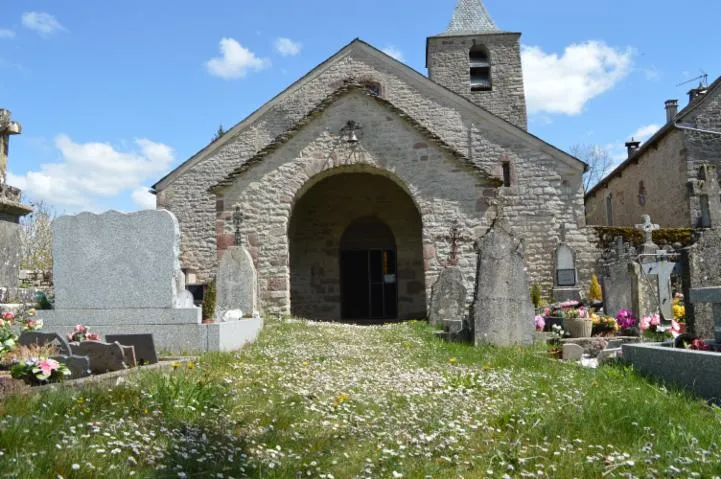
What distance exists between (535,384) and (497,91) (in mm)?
19919

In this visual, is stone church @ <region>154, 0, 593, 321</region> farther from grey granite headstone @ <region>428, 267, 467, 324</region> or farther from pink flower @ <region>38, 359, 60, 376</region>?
pink flower @ <region>38, 359, 60, 376</region>

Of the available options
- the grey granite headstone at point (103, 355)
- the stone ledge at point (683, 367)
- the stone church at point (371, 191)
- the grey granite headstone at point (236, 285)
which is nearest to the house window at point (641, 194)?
the stone church at point (371, 191)

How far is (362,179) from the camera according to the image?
18031mm

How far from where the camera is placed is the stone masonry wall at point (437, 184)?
15847 millimetres

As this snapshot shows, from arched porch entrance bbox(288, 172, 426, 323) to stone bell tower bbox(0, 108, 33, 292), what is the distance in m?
9.16

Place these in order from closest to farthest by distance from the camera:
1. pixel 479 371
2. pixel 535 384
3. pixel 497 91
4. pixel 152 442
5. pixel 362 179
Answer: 1. pixel 152 442
2. pixel 535 384
3. pixel 479 371
4. pixel 362 179
5. pixel 497 91

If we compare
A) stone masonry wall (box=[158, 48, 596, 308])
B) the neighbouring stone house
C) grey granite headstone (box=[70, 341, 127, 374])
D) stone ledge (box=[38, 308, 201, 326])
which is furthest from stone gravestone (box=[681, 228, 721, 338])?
the neighbouring stone house

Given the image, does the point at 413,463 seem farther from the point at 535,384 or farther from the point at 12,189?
the point at 12,189

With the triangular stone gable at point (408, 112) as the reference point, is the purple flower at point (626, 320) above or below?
below

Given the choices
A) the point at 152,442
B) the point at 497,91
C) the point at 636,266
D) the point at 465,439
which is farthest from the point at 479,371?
the point at 497,91

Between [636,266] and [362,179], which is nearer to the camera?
[636,266]

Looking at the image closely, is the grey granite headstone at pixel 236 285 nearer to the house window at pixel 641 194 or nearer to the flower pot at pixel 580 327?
the flower pot at pixel 580 327

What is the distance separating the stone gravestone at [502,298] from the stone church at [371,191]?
468 centimetres

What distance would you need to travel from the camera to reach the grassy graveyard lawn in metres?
2.91
